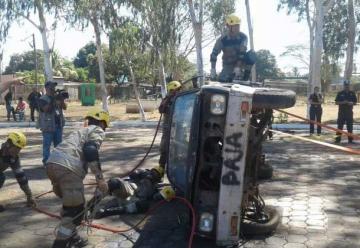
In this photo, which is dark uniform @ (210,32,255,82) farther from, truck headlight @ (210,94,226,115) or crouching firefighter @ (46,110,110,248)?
crouching firefighter @ (46,110,110,248)

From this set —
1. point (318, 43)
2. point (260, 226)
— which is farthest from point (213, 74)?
point (318, 43)

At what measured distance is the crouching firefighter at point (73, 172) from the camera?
4.48 metres

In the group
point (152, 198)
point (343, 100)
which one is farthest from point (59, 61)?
point (152, 198)

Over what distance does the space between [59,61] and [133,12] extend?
4084cm

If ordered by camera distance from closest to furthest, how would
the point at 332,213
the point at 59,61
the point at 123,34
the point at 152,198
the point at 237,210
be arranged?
Result: 1. the point at 237,210
2. the point at 332,213
3. the point at 152,198
4. the point at 123,34
5. the point at 59,61

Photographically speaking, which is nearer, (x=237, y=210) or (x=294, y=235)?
(x=237, y=210)

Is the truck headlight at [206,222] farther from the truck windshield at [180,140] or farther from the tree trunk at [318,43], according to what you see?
the tree trunk at [318,43]

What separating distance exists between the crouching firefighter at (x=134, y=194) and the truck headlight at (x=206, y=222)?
113 centimetres

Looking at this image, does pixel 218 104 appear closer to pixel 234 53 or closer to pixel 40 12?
pixel 234 53

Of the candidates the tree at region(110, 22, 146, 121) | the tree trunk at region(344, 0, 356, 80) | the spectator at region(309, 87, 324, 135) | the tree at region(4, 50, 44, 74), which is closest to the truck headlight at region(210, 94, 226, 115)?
the spectator at region(309, 87, 324, 135)

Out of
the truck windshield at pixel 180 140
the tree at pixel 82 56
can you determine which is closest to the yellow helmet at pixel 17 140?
the truck windshield at pixel 180 140

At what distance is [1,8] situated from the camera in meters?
24.7

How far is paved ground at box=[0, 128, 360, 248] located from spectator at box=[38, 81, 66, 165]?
646 mm

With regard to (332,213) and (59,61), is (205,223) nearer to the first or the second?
(332,213)
